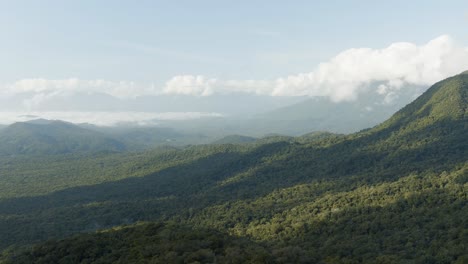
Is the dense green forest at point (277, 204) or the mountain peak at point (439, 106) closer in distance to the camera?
the dense green forest at point (277, 204)

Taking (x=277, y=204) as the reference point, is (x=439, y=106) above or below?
above

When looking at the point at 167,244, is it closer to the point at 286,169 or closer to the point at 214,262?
the point at 214,262

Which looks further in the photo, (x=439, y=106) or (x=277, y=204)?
(x=439, y=106)

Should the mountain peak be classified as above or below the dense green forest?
above

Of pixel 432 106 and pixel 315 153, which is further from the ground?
pixel 432 106

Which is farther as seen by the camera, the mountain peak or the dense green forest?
the mountain peak

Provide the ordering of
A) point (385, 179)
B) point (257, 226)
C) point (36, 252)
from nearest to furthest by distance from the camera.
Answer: point (36, 252)
point (257, 226)
point (385, 179)

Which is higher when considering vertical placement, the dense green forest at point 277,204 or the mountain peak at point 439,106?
the mountain peak at point 439,106

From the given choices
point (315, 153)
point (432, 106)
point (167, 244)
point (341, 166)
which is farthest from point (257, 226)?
point (432, 106)
